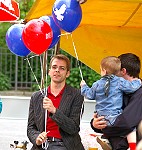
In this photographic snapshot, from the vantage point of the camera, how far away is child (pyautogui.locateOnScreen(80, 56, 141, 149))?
183 inches

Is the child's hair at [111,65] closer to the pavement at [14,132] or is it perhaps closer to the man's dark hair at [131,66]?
the man's dark hair at [131,66]

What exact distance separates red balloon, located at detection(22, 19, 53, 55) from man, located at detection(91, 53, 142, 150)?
2.44ft

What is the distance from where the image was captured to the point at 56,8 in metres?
4.95

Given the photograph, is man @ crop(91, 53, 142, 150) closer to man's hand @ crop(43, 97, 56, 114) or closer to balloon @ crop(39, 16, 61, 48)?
man's hand @ crop(43, 97, 56, 114)

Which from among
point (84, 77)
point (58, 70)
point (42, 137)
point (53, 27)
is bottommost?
point (84, 77)

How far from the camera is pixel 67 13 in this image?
16.1 feet

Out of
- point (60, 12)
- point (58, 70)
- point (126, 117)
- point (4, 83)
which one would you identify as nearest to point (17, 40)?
point (58, 70)

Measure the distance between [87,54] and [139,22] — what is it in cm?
101

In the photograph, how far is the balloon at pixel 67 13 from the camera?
16.0 ft

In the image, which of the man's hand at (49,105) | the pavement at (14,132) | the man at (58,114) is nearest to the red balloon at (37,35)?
the man at (58,114)

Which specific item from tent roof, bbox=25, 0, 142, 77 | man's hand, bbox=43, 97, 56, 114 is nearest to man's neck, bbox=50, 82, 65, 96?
man's hand, bbox=43, 97, 56, 114

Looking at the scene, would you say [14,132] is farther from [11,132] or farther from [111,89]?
[111,89]

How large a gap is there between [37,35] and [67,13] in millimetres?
382

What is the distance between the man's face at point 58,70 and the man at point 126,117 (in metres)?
0.62
